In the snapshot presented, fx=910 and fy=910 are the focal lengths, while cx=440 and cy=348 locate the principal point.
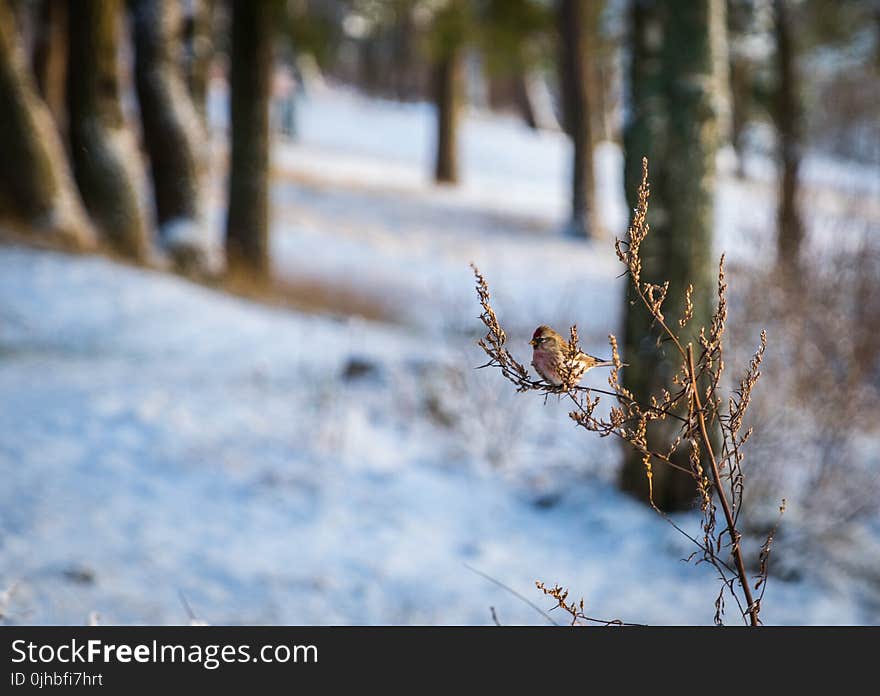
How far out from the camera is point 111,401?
5613mm

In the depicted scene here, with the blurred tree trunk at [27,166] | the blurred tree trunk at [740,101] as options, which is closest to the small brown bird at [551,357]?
the blurred tree trunk at [27,166]

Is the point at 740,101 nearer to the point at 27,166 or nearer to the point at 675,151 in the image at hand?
the point at 27,166

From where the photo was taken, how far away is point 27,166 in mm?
8148

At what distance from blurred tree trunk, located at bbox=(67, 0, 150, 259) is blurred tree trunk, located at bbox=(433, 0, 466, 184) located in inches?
352

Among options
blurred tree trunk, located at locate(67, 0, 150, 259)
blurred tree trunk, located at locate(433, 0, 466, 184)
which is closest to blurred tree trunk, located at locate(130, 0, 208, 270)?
blurred tree trunk, located at locate(67, 0, 150, 259)

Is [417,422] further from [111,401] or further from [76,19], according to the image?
[76,19]

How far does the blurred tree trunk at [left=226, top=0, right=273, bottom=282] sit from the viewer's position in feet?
31.1

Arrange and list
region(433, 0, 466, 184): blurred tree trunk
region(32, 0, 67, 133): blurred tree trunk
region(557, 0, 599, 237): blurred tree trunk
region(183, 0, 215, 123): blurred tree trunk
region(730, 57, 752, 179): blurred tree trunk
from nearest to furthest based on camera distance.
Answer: region(183, 0, 215, 123): blurred tree trunk
region(32, 0, 67, 133): blurred tree trunk
region(557, 0, 599, 237): blurred tree trunk
region(433, 0, 466, 184): blurred tree trunk
region(730, 57, 752, 179): blurred tree trunk

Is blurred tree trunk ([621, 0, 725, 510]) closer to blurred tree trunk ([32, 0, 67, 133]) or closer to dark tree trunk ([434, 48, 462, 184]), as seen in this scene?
blurred tree trunk ([32, 0, 67, 133])

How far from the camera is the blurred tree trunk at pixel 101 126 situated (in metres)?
8.79

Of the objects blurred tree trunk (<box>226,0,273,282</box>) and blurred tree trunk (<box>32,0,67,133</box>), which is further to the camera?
blurred tree trunk (<box>32,0,67,133</box>)

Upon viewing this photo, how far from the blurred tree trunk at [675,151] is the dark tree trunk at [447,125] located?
14706 mm
